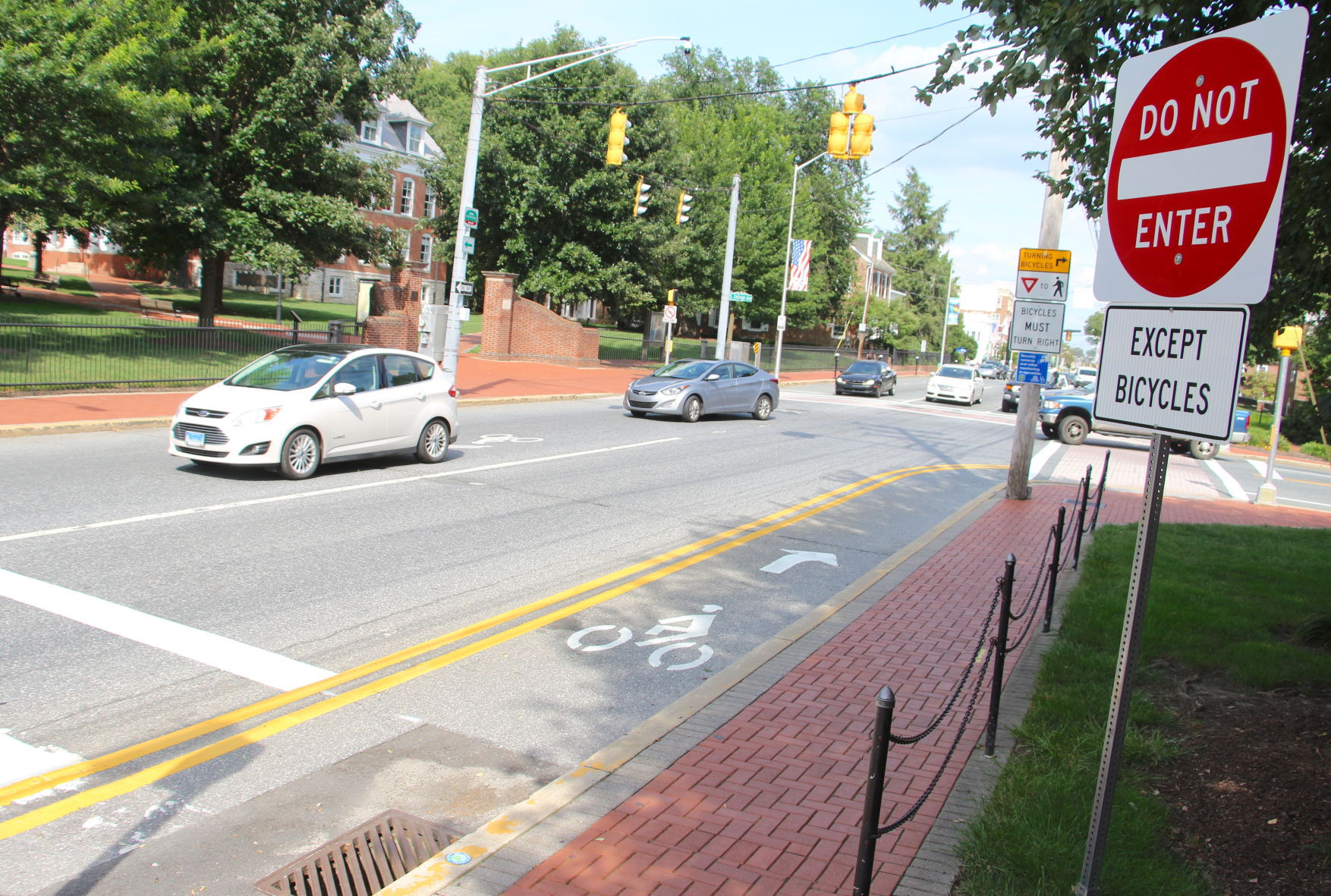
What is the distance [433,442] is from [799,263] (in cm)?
2752

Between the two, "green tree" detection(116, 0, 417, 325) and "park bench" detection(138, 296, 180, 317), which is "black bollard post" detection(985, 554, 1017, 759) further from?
"park bench" detection(138, 296, 180, 317)

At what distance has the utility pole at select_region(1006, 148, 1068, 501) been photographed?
13.9m

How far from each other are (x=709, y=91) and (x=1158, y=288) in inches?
2807

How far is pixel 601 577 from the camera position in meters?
8.88

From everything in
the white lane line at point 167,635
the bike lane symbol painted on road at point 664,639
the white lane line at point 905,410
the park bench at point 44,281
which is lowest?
the white lane line at point 167,635

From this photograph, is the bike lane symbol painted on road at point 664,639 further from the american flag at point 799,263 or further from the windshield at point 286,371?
the american flag at point 799,263

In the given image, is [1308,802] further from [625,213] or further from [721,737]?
[625,213]

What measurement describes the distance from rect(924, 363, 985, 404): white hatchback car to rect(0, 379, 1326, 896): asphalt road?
86.6 feet

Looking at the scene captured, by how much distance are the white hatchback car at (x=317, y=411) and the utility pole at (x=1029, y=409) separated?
836 centimetres

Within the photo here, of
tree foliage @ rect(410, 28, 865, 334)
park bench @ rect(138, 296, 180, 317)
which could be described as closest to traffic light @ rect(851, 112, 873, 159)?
tree foliage @ rect(410, 28, 865, 334)

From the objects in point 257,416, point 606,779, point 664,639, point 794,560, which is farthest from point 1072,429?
point 606,779

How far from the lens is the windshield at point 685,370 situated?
23203 mm

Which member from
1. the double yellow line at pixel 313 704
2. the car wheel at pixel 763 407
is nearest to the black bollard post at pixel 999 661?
the double yellow line at pixel 313 704

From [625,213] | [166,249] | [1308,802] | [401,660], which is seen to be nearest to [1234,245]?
[1308,802]
